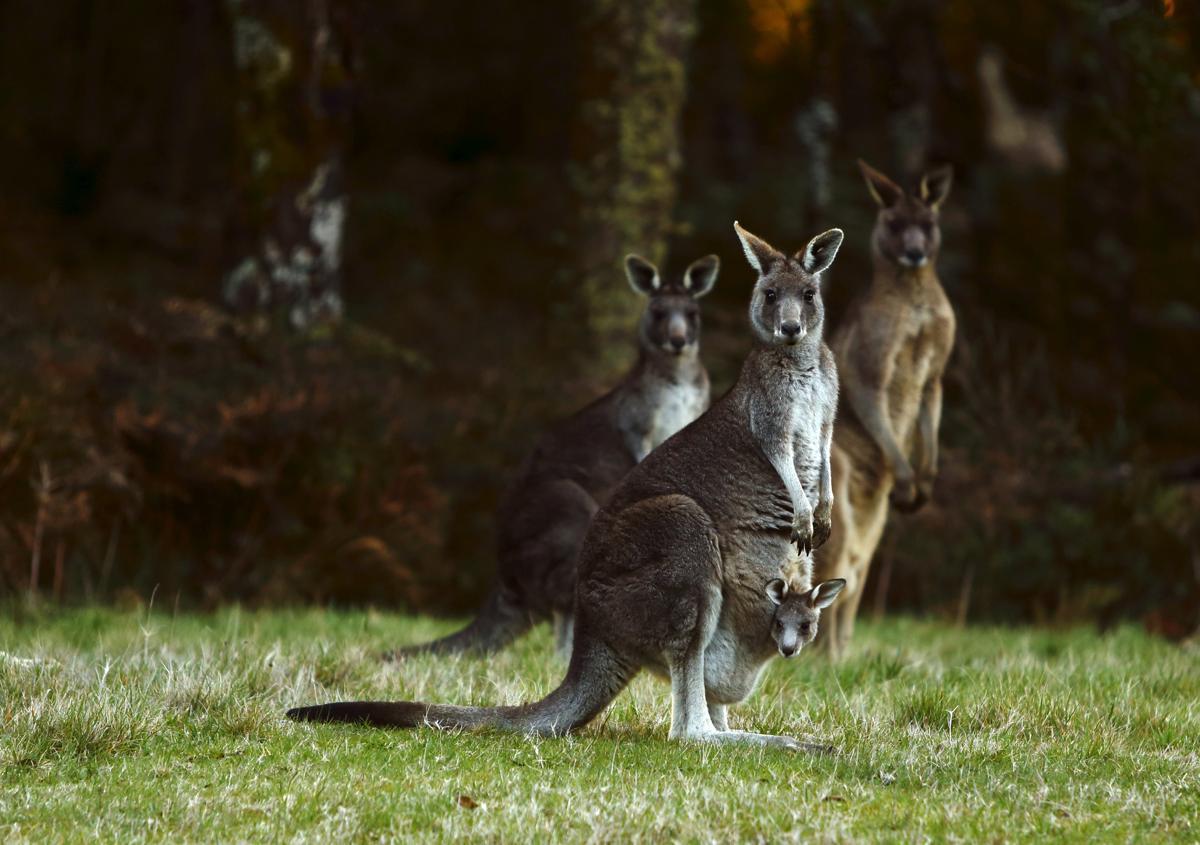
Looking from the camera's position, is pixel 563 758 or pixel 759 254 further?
pixel 759 254

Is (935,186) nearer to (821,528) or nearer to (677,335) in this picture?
(677,335)

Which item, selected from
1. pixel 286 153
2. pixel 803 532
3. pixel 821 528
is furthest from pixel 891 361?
pixel 286 153

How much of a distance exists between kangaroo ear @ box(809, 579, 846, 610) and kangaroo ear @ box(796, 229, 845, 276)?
1208 millimetres

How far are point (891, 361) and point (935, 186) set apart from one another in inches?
40.5

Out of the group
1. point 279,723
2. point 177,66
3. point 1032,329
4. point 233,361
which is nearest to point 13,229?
point 177,66

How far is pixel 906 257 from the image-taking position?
845cm

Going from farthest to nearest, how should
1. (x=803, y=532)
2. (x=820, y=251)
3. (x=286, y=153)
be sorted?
1. (x=286, y=153)
2. (x=820, y=251)
3. (x=803, y=532)

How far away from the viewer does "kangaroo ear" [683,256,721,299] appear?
27.8 ft

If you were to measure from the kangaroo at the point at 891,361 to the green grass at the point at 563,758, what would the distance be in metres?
1.44

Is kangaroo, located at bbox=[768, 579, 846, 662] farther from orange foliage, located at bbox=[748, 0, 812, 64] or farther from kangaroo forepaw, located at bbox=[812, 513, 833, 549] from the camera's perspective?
orange foliage, located at bbox=[748, 0, 812, 64]

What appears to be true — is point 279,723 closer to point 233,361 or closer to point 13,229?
point 233,361

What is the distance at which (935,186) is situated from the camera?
340 inches

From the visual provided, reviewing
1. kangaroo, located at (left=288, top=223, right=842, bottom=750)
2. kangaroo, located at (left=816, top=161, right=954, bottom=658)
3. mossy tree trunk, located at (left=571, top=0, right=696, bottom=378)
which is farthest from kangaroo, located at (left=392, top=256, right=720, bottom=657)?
mossy tree trunk, located at (left=571, top=0, right=696, bottom=378)

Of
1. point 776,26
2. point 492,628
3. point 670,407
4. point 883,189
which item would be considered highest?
point 776,26
